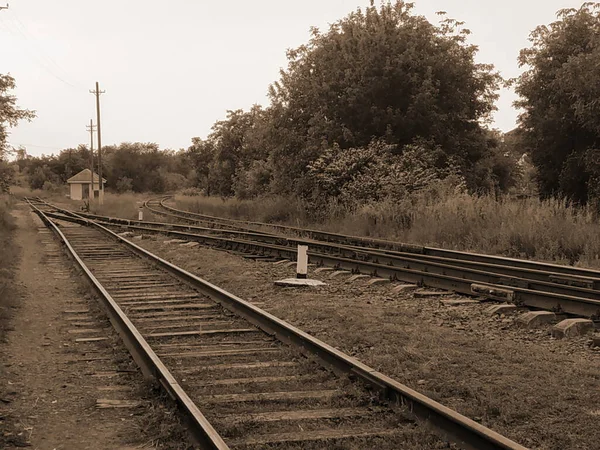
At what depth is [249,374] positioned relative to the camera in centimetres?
590

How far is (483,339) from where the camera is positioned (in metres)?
7.11

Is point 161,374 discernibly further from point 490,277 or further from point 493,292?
point 490,277

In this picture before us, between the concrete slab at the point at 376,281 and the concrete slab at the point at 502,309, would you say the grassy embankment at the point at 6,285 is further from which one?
the concrete slab at the point at 502,309

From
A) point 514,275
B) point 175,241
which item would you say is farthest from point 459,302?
point 175,241

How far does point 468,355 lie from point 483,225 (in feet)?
37.0

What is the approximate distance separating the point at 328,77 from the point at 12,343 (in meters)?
22.3

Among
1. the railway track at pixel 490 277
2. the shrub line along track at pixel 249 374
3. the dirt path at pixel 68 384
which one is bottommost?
the dirt path at pixel 68 384

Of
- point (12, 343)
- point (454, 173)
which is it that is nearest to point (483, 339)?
point (12, 343)

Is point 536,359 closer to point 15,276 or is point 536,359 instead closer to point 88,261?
point 15,276

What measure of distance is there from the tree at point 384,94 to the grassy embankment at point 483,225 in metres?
4.12

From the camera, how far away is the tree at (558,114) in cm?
2659

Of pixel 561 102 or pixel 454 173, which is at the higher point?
pixel 561 102

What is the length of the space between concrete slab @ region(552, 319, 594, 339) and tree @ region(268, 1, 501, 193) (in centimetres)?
1945

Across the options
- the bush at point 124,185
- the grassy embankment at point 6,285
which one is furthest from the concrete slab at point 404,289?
the bush at point 124,185
